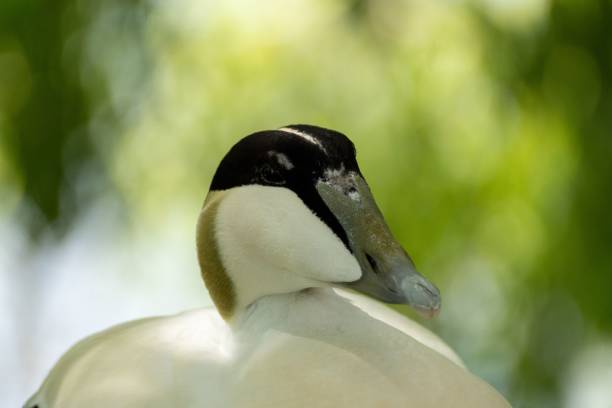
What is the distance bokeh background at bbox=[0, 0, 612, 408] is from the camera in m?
1.77

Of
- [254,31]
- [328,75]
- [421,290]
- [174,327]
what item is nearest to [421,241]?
[328,75]

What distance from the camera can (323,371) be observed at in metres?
0.69

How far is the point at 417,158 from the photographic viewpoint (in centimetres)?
182

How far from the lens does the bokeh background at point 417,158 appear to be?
177 centimetres

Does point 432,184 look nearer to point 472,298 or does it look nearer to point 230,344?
point 472,298

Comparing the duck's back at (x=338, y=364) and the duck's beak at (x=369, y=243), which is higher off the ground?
the duck's beak at (x=369, y=243)

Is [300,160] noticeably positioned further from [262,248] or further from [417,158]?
[417,158]

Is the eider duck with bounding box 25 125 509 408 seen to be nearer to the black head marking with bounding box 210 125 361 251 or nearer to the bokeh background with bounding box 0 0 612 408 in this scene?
the black head marking with bounding box 210 125 361 251

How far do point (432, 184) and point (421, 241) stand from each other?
12 cm

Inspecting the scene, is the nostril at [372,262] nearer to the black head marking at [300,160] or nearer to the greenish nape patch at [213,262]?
the black head marking at [300,160]

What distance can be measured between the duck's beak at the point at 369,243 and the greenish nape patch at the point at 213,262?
0.11 m

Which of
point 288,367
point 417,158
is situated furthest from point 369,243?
point 417,158

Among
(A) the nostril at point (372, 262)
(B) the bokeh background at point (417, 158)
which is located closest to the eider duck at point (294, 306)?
(A) the nostril at point (372, 262)


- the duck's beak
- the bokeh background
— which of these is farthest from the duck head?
the bokeh background
